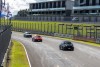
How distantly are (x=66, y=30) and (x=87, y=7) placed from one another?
132ft

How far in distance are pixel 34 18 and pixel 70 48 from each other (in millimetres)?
88722

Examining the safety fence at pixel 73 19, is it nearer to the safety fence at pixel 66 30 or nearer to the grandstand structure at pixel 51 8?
the grandstand structure at pixel 51 8

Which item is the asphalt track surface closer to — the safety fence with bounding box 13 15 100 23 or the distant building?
the safety fence with bounding box 13 15 100 23

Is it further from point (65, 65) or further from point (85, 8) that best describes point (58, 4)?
point (65, 65)

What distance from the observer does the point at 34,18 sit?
136750 millimetres

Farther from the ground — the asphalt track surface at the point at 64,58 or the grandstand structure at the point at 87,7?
the grandstand structure at the point at 87,7

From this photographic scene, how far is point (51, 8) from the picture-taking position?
529 ft

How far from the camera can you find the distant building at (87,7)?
12301cm

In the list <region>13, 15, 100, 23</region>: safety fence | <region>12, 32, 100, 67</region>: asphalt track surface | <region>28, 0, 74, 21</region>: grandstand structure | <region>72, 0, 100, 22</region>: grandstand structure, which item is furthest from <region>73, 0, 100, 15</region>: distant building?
<region>12, 32, 100, 67</region>: asphalt track surface

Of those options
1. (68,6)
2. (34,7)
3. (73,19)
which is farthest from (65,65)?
(34,7)

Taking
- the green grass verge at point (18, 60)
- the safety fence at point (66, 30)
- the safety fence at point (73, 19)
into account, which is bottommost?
the green grass verge at point (18, 60)

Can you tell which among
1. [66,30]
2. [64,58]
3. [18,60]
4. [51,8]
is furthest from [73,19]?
[18,60]

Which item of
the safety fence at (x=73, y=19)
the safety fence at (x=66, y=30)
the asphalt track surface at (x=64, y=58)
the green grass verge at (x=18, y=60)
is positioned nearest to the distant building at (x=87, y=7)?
the safety fence at (x=73, y=19)

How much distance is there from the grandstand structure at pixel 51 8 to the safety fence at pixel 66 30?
7.39m
